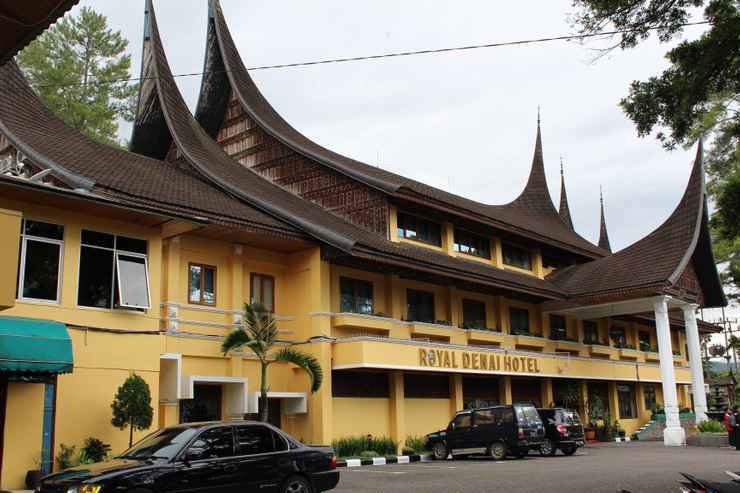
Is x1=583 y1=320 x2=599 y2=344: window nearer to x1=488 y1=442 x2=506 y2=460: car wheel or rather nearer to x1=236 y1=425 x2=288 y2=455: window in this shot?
x1=488 y1=442 x2=506 y2=460: car wheel

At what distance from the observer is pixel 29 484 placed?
15.9 m

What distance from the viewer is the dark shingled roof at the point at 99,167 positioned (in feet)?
61.9

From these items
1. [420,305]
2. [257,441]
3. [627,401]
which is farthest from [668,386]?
[257,441]

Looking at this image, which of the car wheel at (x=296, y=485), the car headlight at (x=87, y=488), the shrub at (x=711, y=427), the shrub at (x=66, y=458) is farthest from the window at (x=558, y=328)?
the car headlight at (x=87, y=488)

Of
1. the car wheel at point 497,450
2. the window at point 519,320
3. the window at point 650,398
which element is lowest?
the car wheel at point 497,450

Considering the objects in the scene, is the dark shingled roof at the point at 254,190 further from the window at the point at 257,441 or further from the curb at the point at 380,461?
the window at the point at 257,441

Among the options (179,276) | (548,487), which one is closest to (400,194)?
(179,276)

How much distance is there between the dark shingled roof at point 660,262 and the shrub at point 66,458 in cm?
2218

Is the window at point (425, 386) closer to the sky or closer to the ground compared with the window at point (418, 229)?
closer to the ground

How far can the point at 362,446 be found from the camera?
23.5 meters

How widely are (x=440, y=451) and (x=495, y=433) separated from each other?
7.01 ft

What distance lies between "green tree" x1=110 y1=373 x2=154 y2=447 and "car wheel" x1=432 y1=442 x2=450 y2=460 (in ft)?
32.6

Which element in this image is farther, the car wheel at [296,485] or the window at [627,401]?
the window at [627,401]

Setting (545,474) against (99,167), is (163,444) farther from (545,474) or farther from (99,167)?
(99,167)
